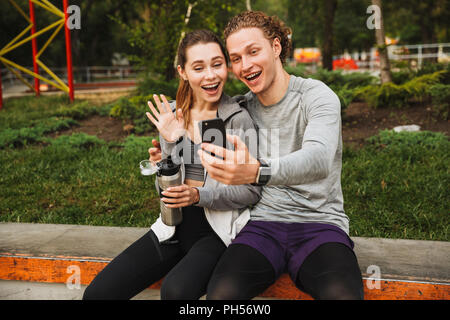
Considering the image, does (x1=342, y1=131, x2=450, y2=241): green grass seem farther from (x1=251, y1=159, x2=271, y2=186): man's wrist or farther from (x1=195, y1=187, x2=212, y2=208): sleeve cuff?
(x1=251, y1=159, x2=271, y2=186): man's wrist

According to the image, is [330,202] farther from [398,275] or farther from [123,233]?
[123,233]

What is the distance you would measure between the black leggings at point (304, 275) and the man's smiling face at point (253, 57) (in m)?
0.87

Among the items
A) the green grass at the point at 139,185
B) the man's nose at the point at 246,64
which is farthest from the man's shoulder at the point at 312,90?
the green grass at the point at 139,185

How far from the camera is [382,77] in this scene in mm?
8008

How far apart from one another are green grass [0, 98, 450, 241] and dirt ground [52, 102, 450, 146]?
49 cm

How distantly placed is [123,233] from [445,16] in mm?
27441

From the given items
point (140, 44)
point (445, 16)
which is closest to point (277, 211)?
point (140, 44)

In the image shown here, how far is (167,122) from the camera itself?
7.67ft

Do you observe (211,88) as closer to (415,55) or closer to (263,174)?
(263,174)

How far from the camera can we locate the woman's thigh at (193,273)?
2.05m

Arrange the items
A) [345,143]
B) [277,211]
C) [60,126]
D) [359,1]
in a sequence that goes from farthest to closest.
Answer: [359,1] < [60,126] < [345,143] < [277,211]

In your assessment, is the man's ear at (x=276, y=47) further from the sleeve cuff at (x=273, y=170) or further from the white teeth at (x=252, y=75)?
the sleeve cuff at (x=273, y=170)
